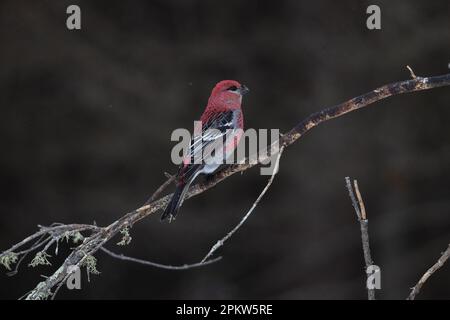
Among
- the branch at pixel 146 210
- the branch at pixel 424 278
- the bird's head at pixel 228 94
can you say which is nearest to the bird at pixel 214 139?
the bird's head at pixel 228 94

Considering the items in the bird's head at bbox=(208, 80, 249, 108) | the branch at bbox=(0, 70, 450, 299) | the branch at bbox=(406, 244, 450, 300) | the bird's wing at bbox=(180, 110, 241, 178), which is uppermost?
the bird's head at bbox=(208, 80, 249, 108)

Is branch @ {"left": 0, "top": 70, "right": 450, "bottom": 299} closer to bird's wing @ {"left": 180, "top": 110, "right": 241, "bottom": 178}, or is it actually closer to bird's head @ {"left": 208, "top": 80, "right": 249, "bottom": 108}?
bird's wing @ {"left": 180, "top": 110, "right": 241, "bottom": 178}

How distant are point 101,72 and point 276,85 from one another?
1.53 m

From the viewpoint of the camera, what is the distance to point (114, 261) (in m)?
6.09

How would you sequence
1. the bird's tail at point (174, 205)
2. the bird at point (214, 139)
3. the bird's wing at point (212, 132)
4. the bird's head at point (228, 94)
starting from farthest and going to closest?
the bird's head at point (228, 94) < the bird's wing at point (212, 132) < the bird at point (214, 139) < the bird's tail at point (174, 205)

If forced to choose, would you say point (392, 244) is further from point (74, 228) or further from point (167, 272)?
point (74, 228)

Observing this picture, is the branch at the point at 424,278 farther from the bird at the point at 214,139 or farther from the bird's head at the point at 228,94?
the bird's head at the point at 228,94

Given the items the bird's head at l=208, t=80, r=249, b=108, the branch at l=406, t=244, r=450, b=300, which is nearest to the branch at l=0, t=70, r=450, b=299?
the branch at l=406, t=244, r=450, b=300

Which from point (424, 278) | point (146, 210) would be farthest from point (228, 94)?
point (424, 278)

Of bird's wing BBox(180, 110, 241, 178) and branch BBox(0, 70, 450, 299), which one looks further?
bird's wing BBox(180, 110, 241, 178)

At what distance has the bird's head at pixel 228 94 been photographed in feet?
11.6

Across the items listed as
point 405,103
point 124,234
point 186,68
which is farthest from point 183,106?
point 124,234

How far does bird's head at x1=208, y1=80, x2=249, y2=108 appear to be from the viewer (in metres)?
3.54

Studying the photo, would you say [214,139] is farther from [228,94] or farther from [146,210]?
[146,210]
